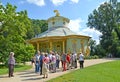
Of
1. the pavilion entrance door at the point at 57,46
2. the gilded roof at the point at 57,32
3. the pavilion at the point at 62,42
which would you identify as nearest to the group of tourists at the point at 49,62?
the pavilion at the point at 62,42

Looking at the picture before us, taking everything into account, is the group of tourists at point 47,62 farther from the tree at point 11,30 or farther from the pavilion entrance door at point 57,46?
the pavilion entrance door at point 57,46

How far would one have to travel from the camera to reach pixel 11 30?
Answer: 3478cm

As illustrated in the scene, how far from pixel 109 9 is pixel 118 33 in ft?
28.3

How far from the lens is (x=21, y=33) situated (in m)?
35.6

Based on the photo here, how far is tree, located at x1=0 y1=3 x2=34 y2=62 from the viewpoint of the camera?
34.2 meters

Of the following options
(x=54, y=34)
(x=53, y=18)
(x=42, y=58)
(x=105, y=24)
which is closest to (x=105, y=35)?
(x=105, y=24)

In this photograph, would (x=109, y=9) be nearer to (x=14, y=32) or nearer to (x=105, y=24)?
(x=105, y=24)

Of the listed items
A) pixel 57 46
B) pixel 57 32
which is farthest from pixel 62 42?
pixel 57 32

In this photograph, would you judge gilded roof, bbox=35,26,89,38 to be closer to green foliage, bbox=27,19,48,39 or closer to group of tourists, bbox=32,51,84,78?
group of tourists, bbox=32,51,84,78

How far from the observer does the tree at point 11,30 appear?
3419 cm

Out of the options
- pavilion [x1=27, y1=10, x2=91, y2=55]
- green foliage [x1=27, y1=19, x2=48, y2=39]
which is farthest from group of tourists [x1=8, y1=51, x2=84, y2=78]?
green foliage [x1=27, y1=19, x2=48, y2=39]

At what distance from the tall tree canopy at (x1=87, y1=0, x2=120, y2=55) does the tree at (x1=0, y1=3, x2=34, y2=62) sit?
110 ft

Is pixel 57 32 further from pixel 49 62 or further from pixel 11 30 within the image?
pixel 49 62

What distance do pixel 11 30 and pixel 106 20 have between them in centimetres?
3861
